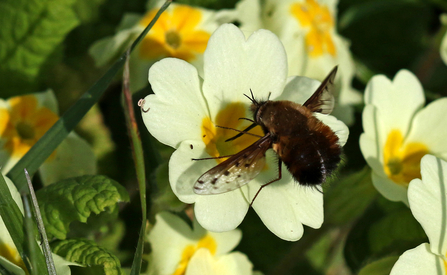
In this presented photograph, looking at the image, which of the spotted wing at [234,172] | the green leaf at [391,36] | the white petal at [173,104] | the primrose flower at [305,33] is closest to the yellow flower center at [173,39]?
the primrose flower at [305,33]

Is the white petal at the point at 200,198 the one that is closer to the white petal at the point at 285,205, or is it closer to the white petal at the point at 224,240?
the white petal at the point at 285,205

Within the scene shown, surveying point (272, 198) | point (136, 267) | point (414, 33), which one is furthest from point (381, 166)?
point (414, 33)

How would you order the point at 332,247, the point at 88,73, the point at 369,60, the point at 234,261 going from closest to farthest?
the point at 234,261 < the point at 88,73 < the point at 332,247 < the point at 369,60

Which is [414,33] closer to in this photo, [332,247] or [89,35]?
[332,247]

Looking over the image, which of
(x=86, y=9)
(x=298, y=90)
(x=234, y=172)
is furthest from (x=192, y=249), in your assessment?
(x=86, y=9)

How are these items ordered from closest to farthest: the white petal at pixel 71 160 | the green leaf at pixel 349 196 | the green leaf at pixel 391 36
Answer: the white petal at pixel 71 160
the green leaf at pixel 349 196
the green leaf at pixel 391 36

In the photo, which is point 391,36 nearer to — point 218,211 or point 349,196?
point 349,196
